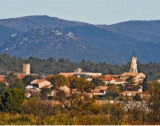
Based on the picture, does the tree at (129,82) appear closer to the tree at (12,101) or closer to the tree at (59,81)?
the tree at (59,81)

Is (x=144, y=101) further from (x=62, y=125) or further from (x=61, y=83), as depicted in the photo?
(x=61, y=83)

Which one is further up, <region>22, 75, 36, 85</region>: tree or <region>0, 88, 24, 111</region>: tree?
<region>0, 88, 24, 111</region>: tree

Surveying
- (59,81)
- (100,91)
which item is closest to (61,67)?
(59,81)

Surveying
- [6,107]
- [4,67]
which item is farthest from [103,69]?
[6,107]

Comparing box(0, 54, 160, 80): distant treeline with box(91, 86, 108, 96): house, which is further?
box(0, 54, 160, 80): distant treeline

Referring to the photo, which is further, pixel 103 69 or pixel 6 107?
pixel 103 69

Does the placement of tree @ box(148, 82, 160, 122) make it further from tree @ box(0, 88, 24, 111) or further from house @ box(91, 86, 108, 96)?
house @ box(91, 86, 108, 96)

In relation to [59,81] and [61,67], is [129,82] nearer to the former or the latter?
[59,81]

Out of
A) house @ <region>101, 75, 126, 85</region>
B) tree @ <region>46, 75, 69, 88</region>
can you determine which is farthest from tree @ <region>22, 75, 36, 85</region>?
house @ <region>101, 75, 126, 85</region>

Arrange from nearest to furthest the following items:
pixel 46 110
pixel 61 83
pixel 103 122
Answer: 1. pixel 103 122
2. pixel 46 110
3. pixel 61 83
